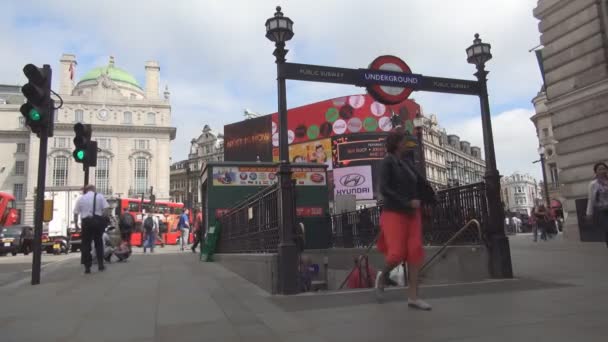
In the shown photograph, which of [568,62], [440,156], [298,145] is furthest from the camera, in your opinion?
[440,156]

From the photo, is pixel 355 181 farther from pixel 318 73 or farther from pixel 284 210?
pixel 284 210

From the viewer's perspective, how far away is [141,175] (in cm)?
7900

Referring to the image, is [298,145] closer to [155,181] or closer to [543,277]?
[155,181]

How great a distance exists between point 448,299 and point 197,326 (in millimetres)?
2726

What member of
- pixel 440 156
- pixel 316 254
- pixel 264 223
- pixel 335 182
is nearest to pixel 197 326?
pixel 264 223

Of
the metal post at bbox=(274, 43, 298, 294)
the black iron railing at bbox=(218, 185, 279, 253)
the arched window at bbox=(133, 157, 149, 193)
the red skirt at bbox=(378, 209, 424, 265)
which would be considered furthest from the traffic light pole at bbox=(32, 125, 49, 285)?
the arched window at bbox=(133, 157, 149, 193)

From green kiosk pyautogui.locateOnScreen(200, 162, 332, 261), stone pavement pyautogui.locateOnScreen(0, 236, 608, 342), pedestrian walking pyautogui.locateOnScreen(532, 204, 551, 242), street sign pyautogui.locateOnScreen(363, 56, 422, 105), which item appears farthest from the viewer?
pedestrian walking pyautogui.locateOnScreen(532, 204, 551, 242)

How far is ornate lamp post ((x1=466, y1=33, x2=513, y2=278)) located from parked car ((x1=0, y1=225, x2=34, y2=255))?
22.4 metres

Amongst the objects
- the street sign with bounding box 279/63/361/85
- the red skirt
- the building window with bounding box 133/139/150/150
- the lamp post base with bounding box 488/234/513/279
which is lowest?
the lamp post base with bounding box 488/234/513/279

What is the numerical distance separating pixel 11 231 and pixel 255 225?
65.0ft

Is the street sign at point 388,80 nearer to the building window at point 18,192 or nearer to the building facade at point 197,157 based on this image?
the building window at point 18,192

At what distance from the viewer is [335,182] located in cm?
4706

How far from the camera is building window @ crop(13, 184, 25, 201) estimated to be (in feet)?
250

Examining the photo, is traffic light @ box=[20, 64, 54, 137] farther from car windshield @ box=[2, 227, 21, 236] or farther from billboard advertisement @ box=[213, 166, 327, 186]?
car windshield @ box=[2, 227, 21, 236]
